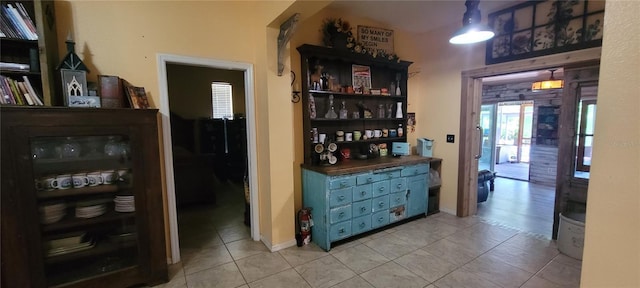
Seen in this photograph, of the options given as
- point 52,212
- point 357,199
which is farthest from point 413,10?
point 52,212

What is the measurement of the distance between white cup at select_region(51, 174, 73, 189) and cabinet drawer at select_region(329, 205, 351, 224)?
85.0 inches

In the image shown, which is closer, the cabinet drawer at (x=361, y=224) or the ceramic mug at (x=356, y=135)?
the cabinet drawer at (x=361, y=224)

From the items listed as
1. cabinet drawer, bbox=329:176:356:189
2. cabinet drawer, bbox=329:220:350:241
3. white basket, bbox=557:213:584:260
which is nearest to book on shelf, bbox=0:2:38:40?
cabinet drawer, bbox=329:176:356:189

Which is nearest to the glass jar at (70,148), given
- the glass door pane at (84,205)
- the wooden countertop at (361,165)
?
the glass door pane at (84,205)

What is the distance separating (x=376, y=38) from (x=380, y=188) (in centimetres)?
203

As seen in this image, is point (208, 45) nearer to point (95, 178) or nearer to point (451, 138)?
point (95, 178)

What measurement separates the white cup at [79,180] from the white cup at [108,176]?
10 centimetres

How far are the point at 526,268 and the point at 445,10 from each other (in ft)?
9.50

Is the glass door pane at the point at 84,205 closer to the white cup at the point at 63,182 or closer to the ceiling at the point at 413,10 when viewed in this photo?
the white cup at the point at 63,182

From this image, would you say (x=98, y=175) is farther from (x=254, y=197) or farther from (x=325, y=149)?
(x=325, y=149)

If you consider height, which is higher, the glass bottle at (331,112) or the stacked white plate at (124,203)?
the glass bottle at (331,112)

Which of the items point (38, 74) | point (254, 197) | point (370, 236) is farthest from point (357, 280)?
point (38, 74)

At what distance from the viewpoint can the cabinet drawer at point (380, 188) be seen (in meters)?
2.98

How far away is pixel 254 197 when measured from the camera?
2953 mm
